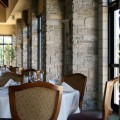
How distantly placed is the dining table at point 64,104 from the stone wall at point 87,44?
2516 mm

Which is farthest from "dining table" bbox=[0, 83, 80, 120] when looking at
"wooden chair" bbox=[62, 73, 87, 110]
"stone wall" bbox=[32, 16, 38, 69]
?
"stone wall" bbox=[32, 16, 38, 69]

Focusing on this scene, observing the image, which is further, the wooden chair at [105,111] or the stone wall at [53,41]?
the stone wall at [53,41]

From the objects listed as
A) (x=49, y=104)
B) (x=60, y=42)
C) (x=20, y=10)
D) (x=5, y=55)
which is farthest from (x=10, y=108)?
(x=5, y=55)

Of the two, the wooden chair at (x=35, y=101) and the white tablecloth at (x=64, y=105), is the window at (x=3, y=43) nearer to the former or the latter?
the white tablecloth at (x=64, y=105)

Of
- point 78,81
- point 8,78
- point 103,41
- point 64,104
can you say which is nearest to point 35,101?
point 64,104

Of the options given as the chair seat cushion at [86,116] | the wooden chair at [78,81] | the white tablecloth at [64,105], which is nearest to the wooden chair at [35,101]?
the white tablecloth at [64,105]

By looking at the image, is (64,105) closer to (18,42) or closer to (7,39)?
(18,42)

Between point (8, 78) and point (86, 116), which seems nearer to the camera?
point (86, 116)

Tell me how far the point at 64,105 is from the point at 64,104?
0.04 feet

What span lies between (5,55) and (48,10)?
1128 cm

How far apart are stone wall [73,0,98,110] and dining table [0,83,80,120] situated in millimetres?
2516

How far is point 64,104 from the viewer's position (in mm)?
3365

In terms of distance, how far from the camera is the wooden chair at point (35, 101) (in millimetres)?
2789

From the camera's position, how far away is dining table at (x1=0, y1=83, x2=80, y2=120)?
10.3 feet
